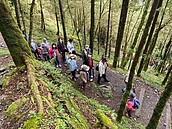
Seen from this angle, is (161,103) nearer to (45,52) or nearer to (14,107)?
(14,107)

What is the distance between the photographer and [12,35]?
23.8 feet

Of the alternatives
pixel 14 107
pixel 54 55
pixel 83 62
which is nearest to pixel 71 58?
pixel 83 62

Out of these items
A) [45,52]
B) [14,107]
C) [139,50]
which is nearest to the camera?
[14,107]

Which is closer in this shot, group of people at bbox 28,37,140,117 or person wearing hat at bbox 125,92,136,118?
person wearing hat at bbox 125,92,136,118

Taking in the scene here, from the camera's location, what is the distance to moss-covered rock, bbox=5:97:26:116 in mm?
5344

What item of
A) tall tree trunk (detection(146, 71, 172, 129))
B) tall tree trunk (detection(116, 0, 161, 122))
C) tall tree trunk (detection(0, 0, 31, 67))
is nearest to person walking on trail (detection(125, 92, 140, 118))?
tall tree trunk (detection(116, 0, 161, 122))

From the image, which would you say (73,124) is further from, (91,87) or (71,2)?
(71,2)

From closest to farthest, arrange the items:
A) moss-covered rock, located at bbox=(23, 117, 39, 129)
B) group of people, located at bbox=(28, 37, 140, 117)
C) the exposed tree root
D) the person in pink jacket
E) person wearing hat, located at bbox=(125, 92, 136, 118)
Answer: moss-covered rock, located at bbox=(23, 117, 39, 129)
the exposed tree root
person wearing hat, located at bbox=(125, 92, 136, 118)
group of people, located at bbox=(28, 37, 140, 117)
the person in pink jacket

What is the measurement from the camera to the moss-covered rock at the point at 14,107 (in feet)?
17.5

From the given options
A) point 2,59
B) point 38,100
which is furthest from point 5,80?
point 2,59

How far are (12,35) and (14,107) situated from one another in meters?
3.03

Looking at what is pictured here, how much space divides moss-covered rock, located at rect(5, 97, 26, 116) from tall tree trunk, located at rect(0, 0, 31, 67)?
224 cm

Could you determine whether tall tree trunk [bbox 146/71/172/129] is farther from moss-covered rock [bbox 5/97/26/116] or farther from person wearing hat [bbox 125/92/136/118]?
moss-covered rock [bbox 5/97/26/116]

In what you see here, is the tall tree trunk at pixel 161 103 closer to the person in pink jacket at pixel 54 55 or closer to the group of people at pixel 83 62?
the group of people at pixel 83 62
